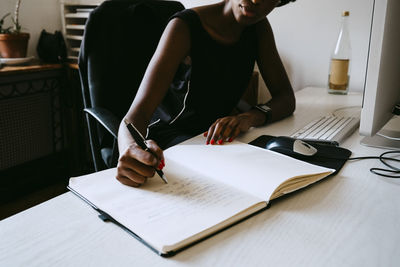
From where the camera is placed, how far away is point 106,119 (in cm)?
104

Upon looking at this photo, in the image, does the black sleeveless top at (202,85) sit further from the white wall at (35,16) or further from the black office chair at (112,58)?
the white wall at (35,16)

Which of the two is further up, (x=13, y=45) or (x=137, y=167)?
(x=13, y=45)

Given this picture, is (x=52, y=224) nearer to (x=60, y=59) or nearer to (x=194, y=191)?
(x=194, y=191)

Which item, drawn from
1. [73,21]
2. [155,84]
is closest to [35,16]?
[73,21]

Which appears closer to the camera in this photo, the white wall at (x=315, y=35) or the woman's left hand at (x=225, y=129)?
the woman's left hand at (x=225, y=129)

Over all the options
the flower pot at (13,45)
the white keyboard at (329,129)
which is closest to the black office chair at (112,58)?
the white keyboard at (329,129)

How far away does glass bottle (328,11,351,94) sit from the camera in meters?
1.49

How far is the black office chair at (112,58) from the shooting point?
1.13 metres

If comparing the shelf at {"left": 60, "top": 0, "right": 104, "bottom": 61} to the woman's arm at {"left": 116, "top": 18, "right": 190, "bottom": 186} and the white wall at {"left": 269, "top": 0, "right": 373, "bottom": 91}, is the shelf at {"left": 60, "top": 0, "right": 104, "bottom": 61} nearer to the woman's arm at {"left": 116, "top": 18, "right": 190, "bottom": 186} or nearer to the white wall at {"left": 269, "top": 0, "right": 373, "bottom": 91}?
the white wall at {"left": 269, "top": 0, "right": 373, "bottom": 91}

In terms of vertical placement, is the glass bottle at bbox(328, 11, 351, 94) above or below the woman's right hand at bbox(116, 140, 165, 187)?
above

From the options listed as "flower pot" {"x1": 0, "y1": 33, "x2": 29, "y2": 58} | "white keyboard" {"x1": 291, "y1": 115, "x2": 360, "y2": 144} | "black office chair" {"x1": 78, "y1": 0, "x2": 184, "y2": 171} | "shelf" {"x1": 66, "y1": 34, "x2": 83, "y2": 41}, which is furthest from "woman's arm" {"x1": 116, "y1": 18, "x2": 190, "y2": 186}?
"shelf" {"x1": 66, "y1": 34, "x2": 83, "y2": 41}

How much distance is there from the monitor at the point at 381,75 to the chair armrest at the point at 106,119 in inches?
26.5

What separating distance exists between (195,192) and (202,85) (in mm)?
675

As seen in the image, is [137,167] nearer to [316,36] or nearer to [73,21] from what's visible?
[316,36]
